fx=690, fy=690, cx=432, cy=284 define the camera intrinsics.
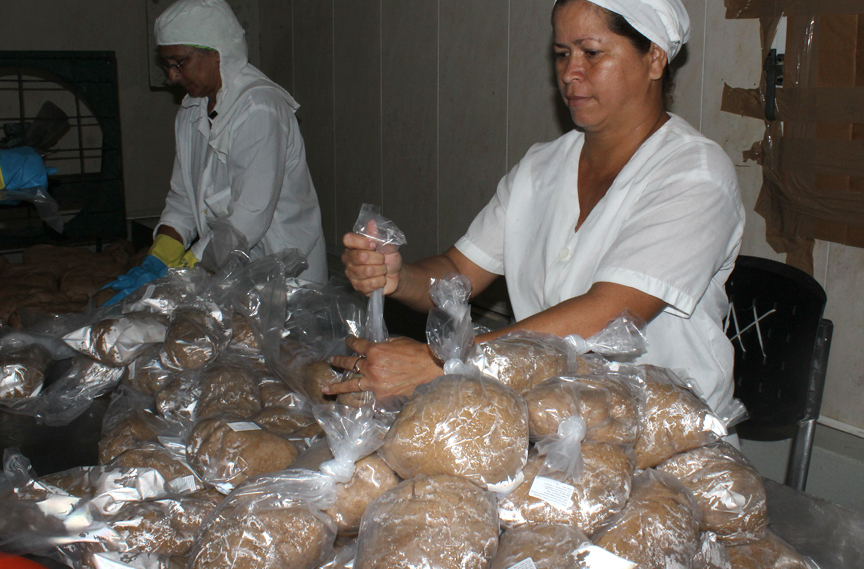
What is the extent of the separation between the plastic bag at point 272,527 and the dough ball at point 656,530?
373mm

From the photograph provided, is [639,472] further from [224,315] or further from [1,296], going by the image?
[1,296]

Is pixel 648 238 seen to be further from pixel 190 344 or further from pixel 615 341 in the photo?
pixel 190 344

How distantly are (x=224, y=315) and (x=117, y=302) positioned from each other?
0.53 m

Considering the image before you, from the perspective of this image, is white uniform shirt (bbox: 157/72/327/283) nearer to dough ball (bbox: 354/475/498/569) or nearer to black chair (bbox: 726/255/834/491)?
black chair (bbox: 726/255/834/491)

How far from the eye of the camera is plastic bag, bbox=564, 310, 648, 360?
4.03 ft

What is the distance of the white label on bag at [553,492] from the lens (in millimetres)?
922

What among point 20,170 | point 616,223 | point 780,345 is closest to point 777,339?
point 780,345

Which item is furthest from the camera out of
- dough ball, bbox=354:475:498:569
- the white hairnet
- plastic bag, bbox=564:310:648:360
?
the white hairnet

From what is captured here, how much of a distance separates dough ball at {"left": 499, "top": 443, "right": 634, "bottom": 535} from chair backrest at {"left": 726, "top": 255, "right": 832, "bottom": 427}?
1.05m

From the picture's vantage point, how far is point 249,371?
69.4 inches

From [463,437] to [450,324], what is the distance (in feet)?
1.03

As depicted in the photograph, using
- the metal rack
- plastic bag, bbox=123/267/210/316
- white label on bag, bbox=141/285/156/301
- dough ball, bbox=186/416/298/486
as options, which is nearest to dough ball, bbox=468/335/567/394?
dough ball, bbox=186/416/298/486

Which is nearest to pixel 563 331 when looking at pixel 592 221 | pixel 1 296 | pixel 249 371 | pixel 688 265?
pixel 688 265

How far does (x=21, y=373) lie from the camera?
6.24 ft
